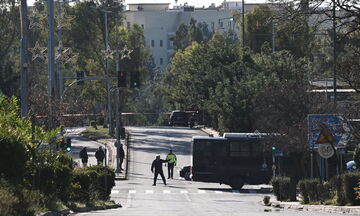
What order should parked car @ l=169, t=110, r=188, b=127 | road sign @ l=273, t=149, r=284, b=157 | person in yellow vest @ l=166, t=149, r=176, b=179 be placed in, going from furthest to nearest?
parked car @ l=169, t=110, r=188, b=127 < person in yellow vest @ l=166, t=149, r=176, b=179 < road sign @ l=273, t=149, r=284, b=157

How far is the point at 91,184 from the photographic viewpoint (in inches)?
1298

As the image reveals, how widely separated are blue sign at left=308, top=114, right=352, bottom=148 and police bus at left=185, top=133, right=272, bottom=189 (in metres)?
10.7

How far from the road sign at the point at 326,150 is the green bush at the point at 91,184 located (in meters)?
8.16

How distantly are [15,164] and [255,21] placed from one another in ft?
266

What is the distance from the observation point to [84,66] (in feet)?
300

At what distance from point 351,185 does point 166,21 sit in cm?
14781

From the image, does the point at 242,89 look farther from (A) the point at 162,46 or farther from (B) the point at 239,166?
(A) the point at 162,46

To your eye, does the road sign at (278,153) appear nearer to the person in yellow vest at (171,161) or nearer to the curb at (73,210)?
the person in yellow vest at (171,161)

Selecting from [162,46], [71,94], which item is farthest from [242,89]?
[162,46]

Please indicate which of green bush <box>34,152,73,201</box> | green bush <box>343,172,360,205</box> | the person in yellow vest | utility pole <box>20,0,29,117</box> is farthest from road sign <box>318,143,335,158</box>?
the person in yellow vest

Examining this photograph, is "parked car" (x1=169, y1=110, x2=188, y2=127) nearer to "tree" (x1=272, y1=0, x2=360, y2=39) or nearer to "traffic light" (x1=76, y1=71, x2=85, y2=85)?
"traffic light" (x1=76, y1=71, x2=85, y2=85)

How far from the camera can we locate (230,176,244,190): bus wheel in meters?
49.7

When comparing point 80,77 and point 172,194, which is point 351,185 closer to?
point 172,194

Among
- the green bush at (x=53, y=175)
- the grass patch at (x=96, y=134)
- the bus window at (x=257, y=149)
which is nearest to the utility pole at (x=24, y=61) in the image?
the green bush at (x=53, y=175)
